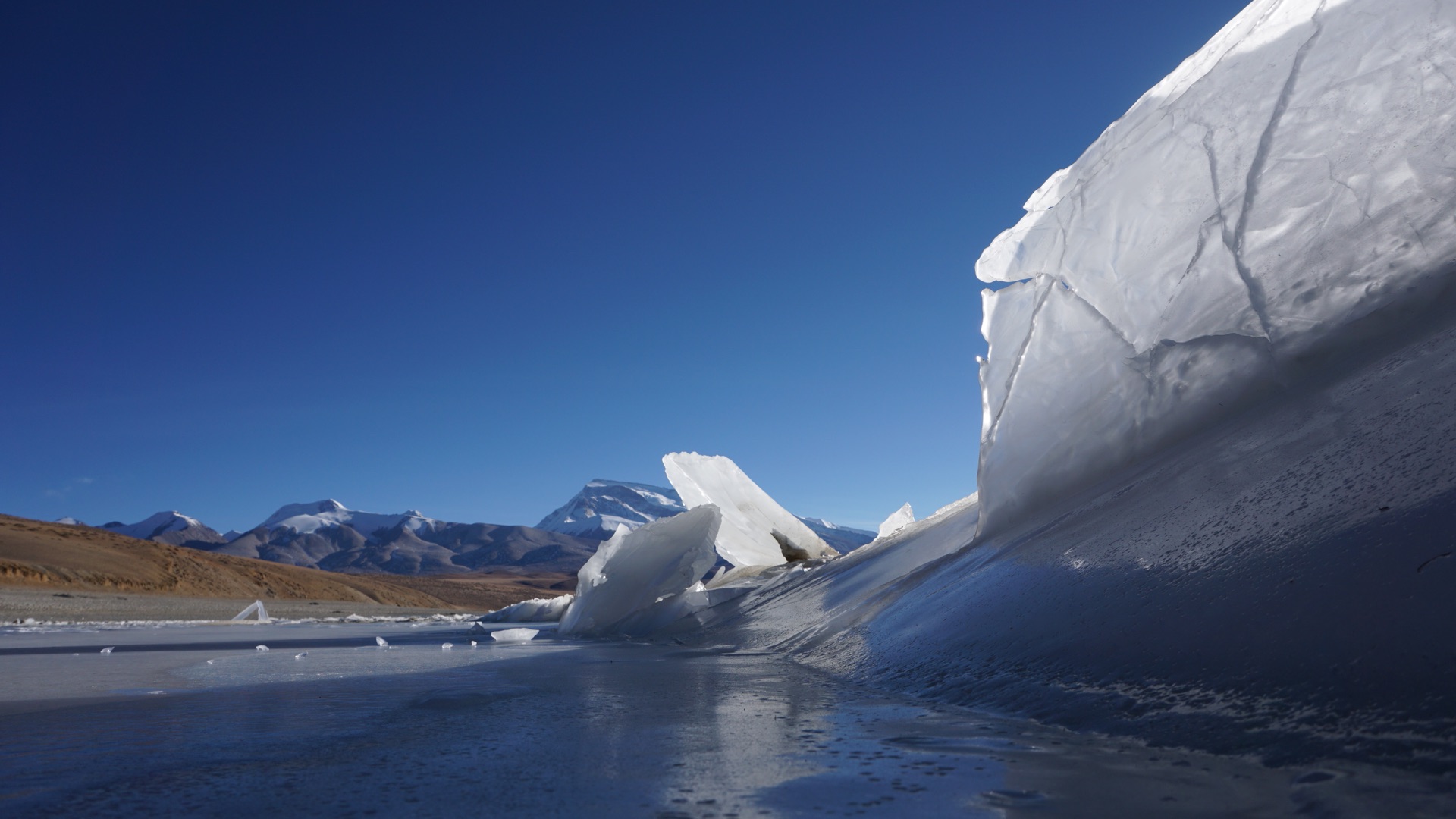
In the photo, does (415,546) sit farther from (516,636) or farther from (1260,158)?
(1260,158)

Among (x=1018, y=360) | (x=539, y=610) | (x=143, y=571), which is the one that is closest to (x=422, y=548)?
(x=143, y=571)

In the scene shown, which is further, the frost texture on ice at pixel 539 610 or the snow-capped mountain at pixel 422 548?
the snow-capped mountain at pixel 422 548

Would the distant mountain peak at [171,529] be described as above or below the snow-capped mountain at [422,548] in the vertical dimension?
above

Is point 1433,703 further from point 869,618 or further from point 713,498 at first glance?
point 713,498

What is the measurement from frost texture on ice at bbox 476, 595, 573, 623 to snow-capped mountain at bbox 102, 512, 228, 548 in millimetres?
137440

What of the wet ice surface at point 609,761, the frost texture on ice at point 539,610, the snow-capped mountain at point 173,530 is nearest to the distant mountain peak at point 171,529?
the snow-capped mountain at point 173,530

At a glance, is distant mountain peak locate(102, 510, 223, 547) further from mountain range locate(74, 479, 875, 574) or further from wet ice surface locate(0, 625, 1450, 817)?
wet ice surface locate(0, 625, 1450, 817)

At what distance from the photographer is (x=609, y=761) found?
156 cm

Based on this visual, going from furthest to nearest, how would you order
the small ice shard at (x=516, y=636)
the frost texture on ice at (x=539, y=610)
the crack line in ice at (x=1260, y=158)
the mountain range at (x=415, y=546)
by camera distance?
the mountain range at (x=415, y=546), the frost texture on ice at (x=539, y=610), the small ice shard at (x=516, y=636), the crack line in ice at (x=1260, y=158)

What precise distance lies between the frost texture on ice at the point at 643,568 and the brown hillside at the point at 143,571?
89.7 ft

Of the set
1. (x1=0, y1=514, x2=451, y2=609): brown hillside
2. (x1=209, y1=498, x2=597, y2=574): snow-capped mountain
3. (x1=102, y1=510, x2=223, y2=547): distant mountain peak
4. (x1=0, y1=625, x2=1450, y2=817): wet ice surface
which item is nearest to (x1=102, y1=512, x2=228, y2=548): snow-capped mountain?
(x1=102, y1=510, x2=223, y2=547): distant mountain peak

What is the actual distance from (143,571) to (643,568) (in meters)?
33.3

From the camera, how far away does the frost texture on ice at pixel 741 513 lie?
34.8 ft

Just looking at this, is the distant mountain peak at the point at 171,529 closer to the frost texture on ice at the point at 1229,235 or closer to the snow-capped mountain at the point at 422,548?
the snow-capped mountain at the point at 422,548
